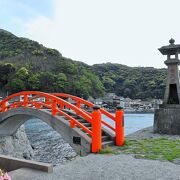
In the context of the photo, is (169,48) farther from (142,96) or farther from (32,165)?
(142,96)

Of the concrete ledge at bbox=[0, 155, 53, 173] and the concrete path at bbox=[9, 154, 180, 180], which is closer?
the concrete path at bbox=[9, 154, 180, 180]

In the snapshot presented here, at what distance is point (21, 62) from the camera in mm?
74125

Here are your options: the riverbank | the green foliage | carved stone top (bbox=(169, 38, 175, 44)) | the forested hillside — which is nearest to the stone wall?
the riverbank

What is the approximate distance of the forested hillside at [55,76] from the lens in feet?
208

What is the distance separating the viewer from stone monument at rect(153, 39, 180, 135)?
33.8 ft

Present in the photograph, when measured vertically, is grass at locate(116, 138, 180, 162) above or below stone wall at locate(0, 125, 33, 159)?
above

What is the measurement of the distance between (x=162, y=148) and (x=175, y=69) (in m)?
5.04

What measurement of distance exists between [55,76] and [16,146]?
54.7 metres

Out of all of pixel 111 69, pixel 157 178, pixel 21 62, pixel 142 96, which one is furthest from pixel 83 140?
pixel 111 69

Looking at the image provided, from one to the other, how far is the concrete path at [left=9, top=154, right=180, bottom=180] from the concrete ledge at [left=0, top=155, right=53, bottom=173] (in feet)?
0.47

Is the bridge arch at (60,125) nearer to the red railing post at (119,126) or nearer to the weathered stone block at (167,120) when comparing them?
the red railing post at (119,126)

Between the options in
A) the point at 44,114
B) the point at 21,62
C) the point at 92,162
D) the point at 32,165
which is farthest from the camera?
the point at 21,62

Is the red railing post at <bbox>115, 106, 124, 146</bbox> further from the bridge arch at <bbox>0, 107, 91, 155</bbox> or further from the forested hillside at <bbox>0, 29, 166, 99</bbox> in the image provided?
the forested hillside at <bbox>0, 29, 166, 99</bbox>

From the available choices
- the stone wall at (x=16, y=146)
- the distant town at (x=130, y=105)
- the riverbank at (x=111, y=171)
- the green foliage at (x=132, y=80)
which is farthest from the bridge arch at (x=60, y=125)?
the distant town at (x=130, y=105)
